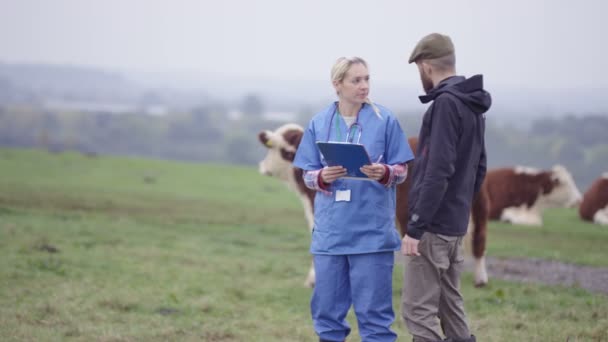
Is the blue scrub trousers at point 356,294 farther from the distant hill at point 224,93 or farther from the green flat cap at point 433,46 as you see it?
the distant hill at point 224,93

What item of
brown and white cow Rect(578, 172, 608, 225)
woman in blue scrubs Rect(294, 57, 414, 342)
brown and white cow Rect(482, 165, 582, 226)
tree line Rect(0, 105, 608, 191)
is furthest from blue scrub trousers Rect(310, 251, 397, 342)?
tree line Rect(0, 105, 608, 191)

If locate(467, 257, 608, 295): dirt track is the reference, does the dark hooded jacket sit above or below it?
above

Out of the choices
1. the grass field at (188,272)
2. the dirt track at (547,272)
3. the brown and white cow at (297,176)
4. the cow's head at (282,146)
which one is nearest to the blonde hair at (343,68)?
the grass field at (188,272)

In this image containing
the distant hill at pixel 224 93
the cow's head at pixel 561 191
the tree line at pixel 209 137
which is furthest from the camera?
the distant hill at pixel 224 93

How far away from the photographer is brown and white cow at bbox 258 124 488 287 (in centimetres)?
830

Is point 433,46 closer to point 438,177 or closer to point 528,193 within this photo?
point 438,177

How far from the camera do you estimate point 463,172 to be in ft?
15.2

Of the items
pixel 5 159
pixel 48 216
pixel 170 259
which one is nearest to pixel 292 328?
pixel 170 259

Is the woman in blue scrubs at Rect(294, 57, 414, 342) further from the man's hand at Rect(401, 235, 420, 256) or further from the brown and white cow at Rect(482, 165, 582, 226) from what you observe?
the brown and white cow at Rect(482, 165, 582, 226)

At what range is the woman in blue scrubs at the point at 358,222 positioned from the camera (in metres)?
4.72

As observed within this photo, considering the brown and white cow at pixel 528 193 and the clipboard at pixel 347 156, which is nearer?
the clipboard at pixel 347 156

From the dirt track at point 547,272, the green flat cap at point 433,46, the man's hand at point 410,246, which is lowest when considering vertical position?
the dirt track at point 547,272

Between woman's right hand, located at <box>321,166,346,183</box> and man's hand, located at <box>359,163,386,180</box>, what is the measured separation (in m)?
0.13

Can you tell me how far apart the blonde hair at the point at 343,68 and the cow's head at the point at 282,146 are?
12.2 ft
